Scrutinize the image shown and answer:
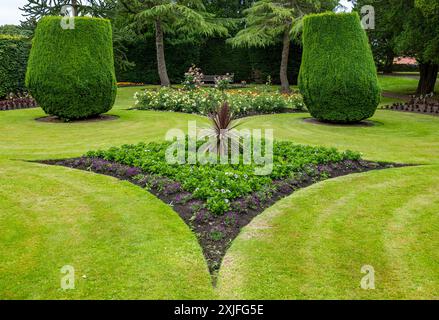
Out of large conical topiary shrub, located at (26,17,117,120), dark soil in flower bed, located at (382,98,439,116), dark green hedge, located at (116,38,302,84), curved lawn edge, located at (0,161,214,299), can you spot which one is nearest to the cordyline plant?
curved lawn edge, located at (0,161,214,299)

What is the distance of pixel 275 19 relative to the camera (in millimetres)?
23234

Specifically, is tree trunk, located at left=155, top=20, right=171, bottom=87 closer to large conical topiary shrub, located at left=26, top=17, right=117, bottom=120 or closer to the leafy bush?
large conical topiary shrub, located at left=26, top=17, right=117, bottom=120

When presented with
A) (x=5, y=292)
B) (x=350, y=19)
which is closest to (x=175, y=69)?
(x=350, y=19)

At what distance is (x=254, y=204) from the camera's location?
5.70 m

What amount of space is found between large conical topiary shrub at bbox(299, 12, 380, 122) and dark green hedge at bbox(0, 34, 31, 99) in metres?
14.0

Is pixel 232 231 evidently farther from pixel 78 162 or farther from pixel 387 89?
pixel 387 89

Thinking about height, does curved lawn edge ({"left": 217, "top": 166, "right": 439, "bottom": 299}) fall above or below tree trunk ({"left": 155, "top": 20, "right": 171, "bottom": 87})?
below

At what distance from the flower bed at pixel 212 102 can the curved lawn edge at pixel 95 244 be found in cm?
920

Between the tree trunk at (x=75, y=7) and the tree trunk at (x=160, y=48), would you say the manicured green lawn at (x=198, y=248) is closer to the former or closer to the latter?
the tree trunk at (x=75, y=7)

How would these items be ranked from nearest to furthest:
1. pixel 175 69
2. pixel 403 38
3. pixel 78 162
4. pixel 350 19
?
pixel 78 162, pixel 350 19, pixel 403 38, pixel 175 69

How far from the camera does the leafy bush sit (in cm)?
573

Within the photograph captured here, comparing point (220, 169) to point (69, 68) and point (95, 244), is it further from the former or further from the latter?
point (69, 68)
